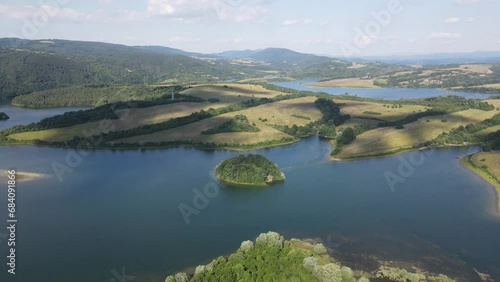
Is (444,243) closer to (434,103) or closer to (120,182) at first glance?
(120,182)

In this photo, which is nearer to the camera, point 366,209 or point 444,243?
point 444,243

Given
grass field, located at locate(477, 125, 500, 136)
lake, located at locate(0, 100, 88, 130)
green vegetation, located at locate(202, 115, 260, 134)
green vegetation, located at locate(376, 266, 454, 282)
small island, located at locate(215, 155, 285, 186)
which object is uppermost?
grass field, located at locate(477, 125, 500, 136)

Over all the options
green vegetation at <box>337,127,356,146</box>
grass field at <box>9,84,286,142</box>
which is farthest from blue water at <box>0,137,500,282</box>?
grass field at <box>9,84,286,142</box>

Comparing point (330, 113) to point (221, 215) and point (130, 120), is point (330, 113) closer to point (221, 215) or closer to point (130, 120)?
point (130, 120)

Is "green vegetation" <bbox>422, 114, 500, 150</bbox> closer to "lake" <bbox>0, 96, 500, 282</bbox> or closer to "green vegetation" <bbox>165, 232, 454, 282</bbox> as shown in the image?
"lake" <bbox>0, 96, 500, 282</bbox>

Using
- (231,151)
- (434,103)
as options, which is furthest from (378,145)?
(434,103)

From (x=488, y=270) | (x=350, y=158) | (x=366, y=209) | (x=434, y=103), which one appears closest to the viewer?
(x=488, y=270)
